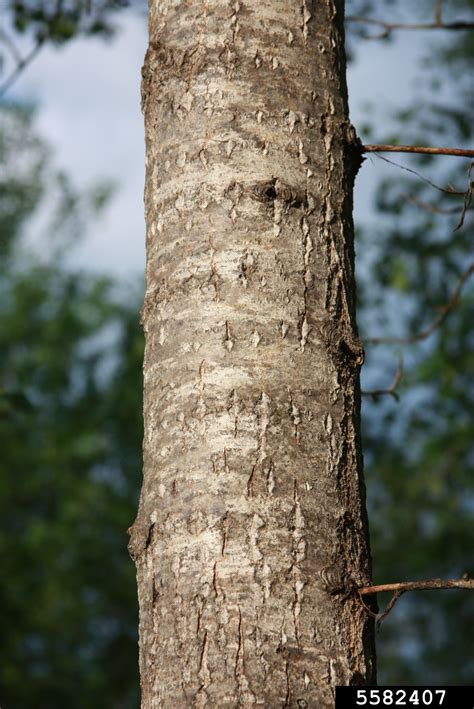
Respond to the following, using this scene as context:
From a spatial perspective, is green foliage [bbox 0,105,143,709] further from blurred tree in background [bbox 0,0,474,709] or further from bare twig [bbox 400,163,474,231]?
bare twig [bbox 400,163,474,231]

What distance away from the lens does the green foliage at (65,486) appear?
630 inches

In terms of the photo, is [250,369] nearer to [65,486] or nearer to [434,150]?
[434,150]

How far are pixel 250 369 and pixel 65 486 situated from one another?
17653 millimetres

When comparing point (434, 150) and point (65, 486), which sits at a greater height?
point (65, 486)

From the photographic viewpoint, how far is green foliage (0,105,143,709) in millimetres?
16000

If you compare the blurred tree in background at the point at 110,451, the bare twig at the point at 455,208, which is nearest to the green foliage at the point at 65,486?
the blurred tree in background at the point at 110,451

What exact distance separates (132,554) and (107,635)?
17556 millimetres

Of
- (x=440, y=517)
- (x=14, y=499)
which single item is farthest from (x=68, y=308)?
(x=440, y=517)

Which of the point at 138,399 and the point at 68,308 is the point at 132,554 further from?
the point at 68,308

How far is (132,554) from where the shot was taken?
6.08ft

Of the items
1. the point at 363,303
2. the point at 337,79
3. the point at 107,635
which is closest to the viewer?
the point at 337,79

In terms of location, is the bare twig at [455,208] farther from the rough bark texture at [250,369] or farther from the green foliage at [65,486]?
the green foliage at [65,486]

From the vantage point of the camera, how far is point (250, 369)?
1.78 metres

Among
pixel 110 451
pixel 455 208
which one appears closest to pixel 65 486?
pixel 110 451
